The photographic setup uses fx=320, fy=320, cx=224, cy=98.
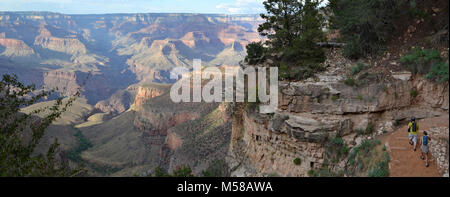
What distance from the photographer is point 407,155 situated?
43.2 ft

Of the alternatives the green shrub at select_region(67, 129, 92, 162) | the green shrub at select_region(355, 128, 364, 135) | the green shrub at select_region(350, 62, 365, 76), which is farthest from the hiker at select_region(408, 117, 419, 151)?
the green shrub at select_region(67, 129, 92, 162)

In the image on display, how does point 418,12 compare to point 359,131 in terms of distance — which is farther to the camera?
point 418,12

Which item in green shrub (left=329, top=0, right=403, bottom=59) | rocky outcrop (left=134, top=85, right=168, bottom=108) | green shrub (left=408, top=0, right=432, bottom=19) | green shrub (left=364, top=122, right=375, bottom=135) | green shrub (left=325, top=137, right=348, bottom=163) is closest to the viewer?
green shrub (left=325, top=137, right=348, bottom=163)

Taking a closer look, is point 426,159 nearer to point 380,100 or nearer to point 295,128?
point 380,100

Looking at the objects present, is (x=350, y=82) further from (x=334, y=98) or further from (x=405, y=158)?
(x=405, y=158)

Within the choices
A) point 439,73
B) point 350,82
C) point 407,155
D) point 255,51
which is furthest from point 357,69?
point 255,51

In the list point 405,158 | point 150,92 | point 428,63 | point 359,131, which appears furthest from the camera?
point 150,92

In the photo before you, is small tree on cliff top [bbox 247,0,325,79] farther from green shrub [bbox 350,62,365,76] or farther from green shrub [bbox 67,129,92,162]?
green shrub [bbox 67,129,92,162]

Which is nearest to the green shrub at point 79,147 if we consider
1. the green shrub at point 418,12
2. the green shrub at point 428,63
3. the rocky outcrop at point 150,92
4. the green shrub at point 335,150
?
the rocky outcrop at point 150,92

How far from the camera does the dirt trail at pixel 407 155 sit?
12273 millimetres

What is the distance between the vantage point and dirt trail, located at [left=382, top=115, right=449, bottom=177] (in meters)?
12.3

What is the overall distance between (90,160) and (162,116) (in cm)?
1584

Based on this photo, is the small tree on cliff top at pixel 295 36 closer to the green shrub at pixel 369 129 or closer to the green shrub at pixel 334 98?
the green shrub at pixel 334 98

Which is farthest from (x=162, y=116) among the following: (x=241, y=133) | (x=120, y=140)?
(x=241, y=133)
